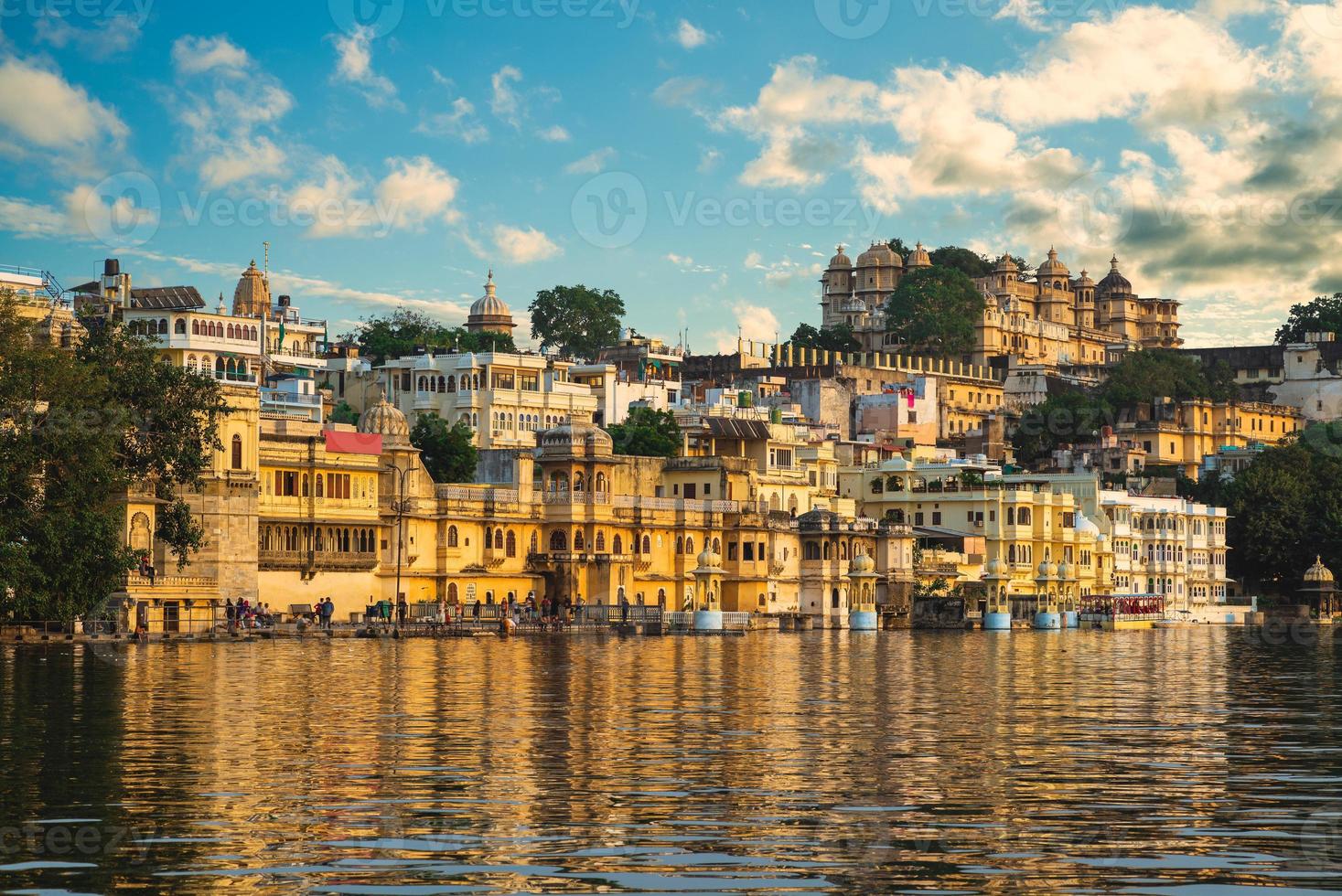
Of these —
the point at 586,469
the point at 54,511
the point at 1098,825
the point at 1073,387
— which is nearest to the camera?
the point at 1098,825

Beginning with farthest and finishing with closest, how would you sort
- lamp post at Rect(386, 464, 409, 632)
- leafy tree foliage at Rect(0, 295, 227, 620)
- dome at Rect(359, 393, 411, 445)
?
dome at Rect(359, 393, 411, 445) → lamp post at Rect(386, 464, 409, 632) → leafy tree foliage at Rect(0, 295, 227, 620)

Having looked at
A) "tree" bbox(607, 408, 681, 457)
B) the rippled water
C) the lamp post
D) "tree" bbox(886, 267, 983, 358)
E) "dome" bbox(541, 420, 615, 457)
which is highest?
"tree" bbox(886, 267, 983, 358)

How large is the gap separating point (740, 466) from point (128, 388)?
4160cm

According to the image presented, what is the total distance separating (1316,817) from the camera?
23172mm

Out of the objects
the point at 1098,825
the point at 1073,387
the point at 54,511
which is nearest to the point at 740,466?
the point at 54,511

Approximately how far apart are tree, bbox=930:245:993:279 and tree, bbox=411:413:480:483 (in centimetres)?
9690

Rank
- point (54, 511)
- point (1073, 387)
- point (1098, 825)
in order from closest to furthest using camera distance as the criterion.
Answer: point (1098, 825) < point (54, 511) < point (1073, 387)

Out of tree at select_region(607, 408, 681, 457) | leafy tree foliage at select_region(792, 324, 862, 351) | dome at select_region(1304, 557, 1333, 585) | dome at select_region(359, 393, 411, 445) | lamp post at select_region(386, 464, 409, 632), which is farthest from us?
leafy tree foliage at select_region(792, 324, 862, 351)

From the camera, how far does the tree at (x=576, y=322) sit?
15075 cm

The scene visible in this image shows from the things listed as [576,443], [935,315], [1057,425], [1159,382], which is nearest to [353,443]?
[576,443]

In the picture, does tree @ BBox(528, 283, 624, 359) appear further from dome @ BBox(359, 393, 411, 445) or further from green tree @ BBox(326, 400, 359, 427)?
dome @ BBox(359, 393, 411, 445)

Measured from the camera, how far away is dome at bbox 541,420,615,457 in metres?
93.7

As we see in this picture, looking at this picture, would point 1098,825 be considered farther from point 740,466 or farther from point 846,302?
point 846,302

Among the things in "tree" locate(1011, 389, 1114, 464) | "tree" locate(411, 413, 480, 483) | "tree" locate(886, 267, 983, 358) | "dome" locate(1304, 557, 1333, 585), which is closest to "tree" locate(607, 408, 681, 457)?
"tree" locate(411, 413, 480, 483)
